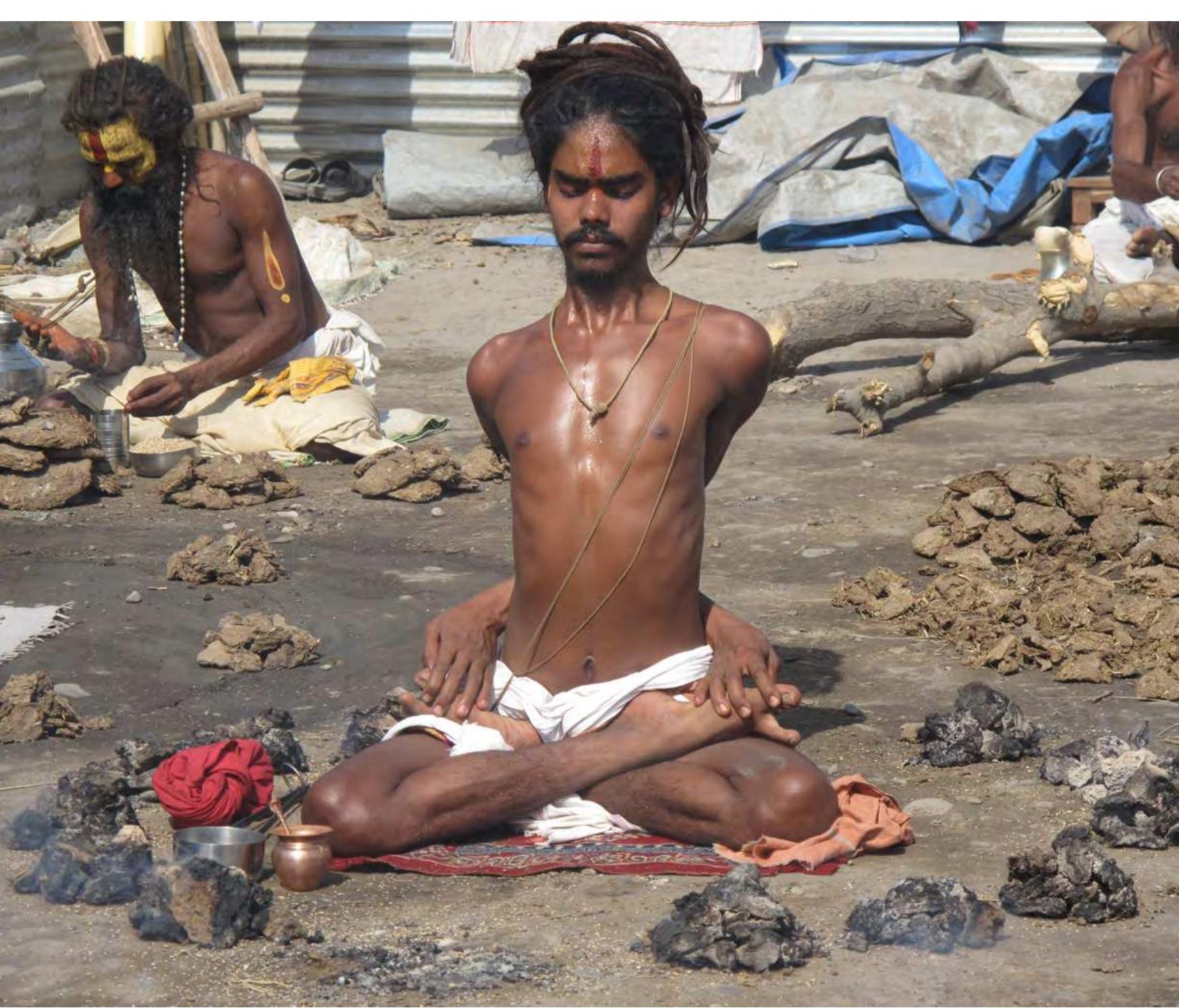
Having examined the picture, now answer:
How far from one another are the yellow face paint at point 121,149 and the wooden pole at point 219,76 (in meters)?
5.35

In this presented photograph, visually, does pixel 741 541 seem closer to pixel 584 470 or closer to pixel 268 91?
pixel 584 470

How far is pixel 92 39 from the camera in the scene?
13.1 meters

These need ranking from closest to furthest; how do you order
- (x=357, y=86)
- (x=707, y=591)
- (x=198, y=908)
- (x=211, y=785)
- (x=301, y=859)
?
(x=198, y=908)
(x=301, y=859)
(x=211, y=785)
(x=707, y=591)
(x=357, y=86)

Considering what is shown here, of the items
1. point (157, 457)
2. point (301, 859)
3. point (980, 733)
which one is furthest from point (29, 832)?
point (157, 457)

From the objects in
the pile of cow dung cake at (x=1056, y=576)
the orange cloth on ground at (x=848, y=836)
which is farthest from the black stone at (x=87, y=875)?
the pile of cow dung cake at (x=1056, y=576)

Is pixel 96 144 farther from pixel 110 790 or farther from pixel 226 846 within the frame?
pixel 226 846

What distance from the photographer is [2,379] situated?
8352mm

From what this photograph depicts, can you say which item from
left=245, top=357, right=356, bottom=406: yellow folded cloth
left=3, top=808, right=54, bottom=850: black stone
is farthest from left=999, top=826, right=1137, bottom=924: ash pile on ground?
left=245, top=357, right=356, bottom=406: yellow folded cloth

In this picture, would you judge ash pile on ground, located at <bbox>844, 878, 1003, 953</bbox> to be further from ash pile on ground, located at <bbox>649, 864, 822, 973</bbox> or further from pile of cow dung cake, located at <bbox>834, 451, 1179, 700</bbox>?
pile of cow dung cake, located at <bbox>834, 451, 1179, 700</bbox>

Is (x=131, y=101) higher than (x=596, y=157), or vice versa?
(x=596, y=157)

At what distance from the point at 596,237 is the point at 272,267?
12.8 ft

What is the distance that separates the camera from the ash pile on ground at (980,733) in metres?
4.73

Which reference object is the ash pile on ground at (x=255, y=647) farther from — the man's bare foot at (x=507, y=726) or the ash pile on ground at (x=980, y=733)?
the ash pile on ground at (x=980, y=733)

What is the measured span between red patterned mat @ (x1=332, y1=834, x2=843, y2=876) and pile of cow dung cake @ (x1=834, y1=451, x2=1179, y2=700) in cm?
162
